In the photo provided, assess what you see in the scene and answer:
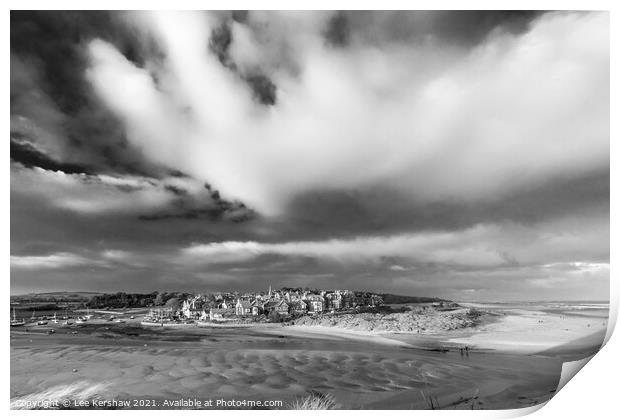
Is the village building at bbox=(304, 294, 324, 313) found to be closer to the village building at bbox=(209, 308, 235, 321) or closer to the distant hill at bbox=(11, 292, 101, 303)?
the village building at bbox=(209, 308, 235, 321)

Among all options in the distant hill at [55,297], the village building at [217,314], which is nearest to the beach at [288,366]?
the village building at [217,314]

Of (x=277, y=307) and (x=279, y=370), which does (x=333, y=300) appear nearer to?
(x=277, y=307)

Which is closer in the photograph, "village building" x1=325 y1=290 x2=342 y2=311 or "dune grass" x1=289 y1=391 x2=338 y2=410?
"dune grass" x1=289 y1=391 x2=338 y2=410

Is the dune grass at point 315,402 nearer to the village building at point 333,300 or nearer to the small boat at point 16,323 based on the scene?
the village building at point 333,300

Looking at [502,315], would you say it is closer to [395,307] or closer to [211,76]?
[395,307]

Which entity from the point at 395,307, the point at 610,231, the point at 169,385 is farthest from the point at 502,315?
the point at 169,385

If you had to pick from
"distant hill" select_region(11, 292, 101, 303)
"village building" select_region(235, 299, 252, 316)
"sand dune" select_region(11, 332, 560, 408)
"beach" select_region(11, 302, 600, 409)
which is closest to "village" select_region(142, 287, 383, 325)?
"village building" select_region(235, 299, 252, 316)
